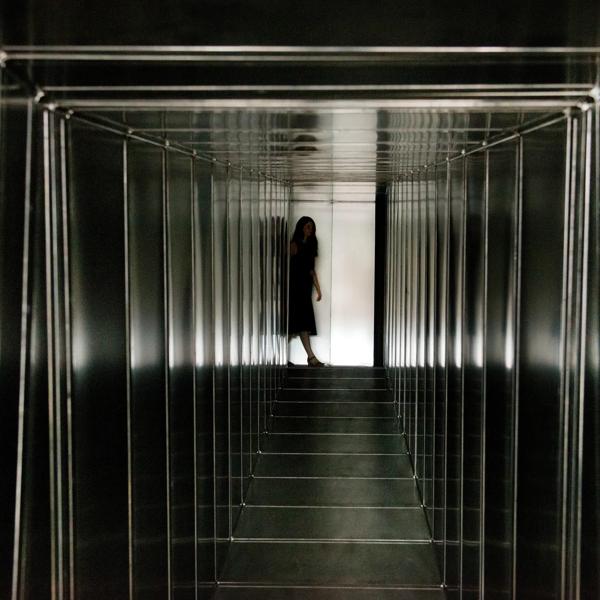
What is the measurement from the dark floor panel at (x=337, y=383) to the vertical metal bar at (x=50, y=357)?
30.3ft

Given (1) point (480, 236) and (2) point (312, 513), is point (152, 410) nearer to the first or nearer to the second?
(1) point (480, 236)

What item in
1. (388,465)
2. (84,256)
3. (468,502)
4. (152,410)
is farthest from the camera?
(388,465)

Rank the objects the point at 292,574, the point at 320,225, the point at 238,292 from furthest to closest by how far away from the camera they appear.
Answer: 1. the point at 320,225
2. the point at 238,292
3. the point at 292,574

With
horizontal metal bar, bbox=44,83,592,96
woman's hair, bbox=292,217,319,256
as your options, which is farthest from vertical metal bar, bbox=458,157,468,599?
woman's hair, bbox=292,217,319,256

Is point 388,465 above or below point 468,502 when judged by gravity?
below

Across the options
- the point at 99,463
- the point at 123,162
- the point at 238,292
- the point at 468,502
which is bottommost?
the point at 468,502

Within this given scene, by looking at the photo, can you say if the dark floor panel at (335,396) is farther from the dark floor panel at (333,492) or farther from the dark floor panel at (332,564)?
the dark floor panel at (332,564)

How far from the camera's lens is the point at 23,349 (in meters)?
2.37

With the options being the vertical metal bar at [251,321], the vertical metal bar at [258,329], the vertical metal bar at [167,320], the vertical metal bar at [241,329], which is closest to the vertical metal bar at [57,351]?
the vertical metal bar at [167,320]

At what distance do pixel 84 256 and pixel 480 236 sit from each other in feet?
6.38

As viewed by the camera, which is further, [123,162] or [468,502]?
[468,502]

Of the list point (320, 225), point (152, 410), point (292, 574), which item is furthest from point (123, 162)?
point (320, 225)

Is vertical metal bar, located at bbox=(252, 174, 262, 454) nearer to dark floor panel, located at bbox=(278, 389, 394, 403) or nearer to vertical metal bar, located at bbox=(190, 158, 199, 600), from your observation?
dark floor panel, located at bbox=(278, 389, 394, 403)
